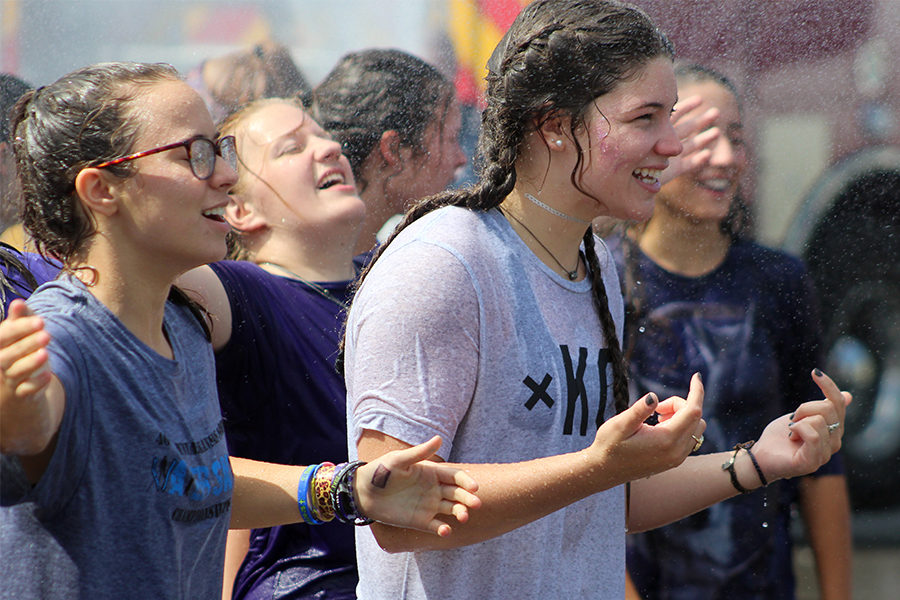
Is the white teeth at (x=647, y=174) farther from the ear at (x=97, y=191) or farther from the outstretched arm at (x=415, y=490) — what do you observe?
the ear at (x=97, y=191)

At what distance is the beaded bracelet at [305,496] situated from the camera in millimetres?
1644

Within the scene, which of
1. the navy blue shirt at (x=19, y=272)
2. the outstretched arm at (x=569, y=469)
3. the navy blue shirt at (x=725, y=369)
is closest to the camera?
the outstretched arm at (x=569, y=469)

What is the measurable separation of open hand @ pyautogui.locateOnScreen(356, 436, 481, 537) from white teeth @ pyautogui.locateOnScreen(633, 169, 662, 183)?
0.62 meters

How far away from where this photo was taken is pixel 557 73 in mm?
1660

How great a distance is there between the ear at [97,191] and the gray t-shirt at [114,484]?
0.40 ft

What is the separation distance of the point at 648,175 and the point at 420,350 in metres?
0.56

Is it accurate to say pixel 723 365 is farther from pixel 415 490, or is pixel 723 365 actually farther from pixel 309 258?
pixel 415 490

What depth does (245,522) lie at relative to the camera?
1.70 metres

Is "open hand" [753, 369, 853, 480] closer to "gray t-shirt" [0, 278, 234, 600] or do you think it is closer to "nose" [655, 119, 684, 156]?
"nose" [655, 119, 684, 156]

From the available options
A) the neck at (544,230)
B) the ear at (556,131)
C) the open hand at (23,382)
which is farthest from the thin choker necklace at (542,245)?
the open hand at (23,382)

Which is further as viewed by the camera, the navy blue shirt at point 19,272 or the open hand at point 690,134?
the open hand at point 690,134

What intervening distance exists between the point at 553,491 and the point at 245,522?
566 millimetres

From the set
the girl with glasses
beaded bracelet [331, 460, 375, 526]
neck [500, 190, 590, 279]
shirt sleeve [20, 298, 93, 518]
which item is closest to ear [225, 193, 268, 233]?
the girl with glasses

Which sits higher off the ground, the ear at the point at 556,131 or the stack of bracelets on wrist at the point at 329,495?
the ear at the point at 556,131
